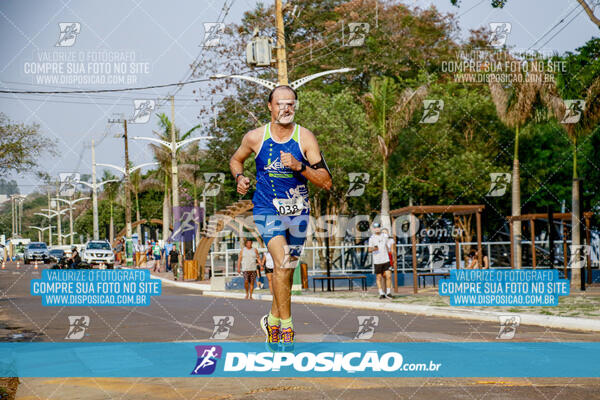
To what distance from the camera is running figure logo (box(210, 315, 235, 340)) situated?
10.2 metres

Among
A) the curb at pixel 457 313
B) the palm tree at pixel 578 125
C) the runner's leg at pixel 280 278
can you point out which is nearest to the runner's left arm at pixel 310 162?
the runner's leg at pixel 280 278

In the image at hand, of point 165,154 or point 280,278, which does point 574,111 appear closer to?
point 280,278

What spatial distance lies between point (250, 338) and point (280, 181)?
2757 millimetres

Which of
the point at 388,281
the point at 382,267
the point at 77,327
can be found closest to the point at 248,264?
the point at 388,281

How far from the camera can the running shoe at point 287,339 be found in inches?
217

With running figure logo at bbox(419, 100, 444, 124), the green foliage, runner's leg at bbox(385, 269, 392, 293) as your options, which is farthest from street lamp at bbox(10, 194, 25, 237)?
running figure logo at bbox(419, 100, 444, 124)

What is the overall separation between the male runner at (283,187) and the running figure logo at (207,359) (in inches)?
17.4

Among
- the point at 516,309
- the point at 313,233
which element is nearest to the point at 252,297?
the point at 516,309

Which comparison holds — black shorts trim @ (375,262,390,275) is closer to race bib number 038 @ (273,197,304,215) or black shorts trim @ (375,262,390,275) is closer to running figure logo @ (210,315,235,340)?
running figure logo @ (210,315,235,340)

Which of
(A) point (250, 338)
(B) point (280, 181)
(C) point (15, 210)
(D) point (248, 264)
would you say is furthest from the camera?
(D) point (248, 264)

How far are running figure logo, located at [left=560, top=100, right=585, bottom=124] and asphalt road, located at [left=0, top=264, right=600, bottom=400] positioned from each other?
358 inches

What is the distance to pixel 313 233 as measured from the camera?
37.5 meters

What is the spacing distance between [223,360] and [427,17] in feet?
129

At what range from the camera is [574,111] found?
21875 millimetres
